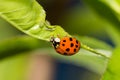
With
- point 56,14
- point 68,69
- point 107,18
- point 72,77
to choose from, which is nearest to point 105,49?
point 107,18

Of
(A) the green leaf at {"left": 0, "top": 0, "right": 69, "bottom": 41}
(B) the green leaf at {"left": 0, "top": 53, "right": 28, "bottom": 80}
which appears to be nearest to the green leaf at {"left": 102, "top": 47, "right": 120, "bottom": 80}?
(A) the green leaf at {"left": 0, "top": 0, "right": 69, "bottom": 41}

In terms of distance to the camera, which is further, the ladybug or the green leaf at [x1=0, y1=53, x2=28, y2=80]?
the green leaf at [x1=0, y1=53, x2=28, y2=80]

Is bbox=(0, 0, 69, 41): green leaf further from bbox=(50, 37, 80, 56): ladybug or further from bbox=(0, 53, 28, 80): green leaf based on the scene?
bbox=(0, 53, 28, 80): green leaf

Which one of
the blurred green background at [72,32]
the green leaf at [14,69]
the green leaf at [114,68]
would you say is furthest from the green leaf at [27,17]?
the green leaf at [14,69]

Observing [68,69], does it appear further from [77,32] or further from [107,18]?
Answer: [107,18]

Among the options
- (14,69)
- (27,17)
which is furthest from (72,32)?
(27,17)

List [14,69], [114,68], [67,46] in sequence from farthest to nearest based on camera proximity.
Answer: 1. [14,69]
2. [67,46]
3. [114,68]

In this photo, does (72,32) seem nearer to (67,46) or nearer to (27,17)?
(67,46)
